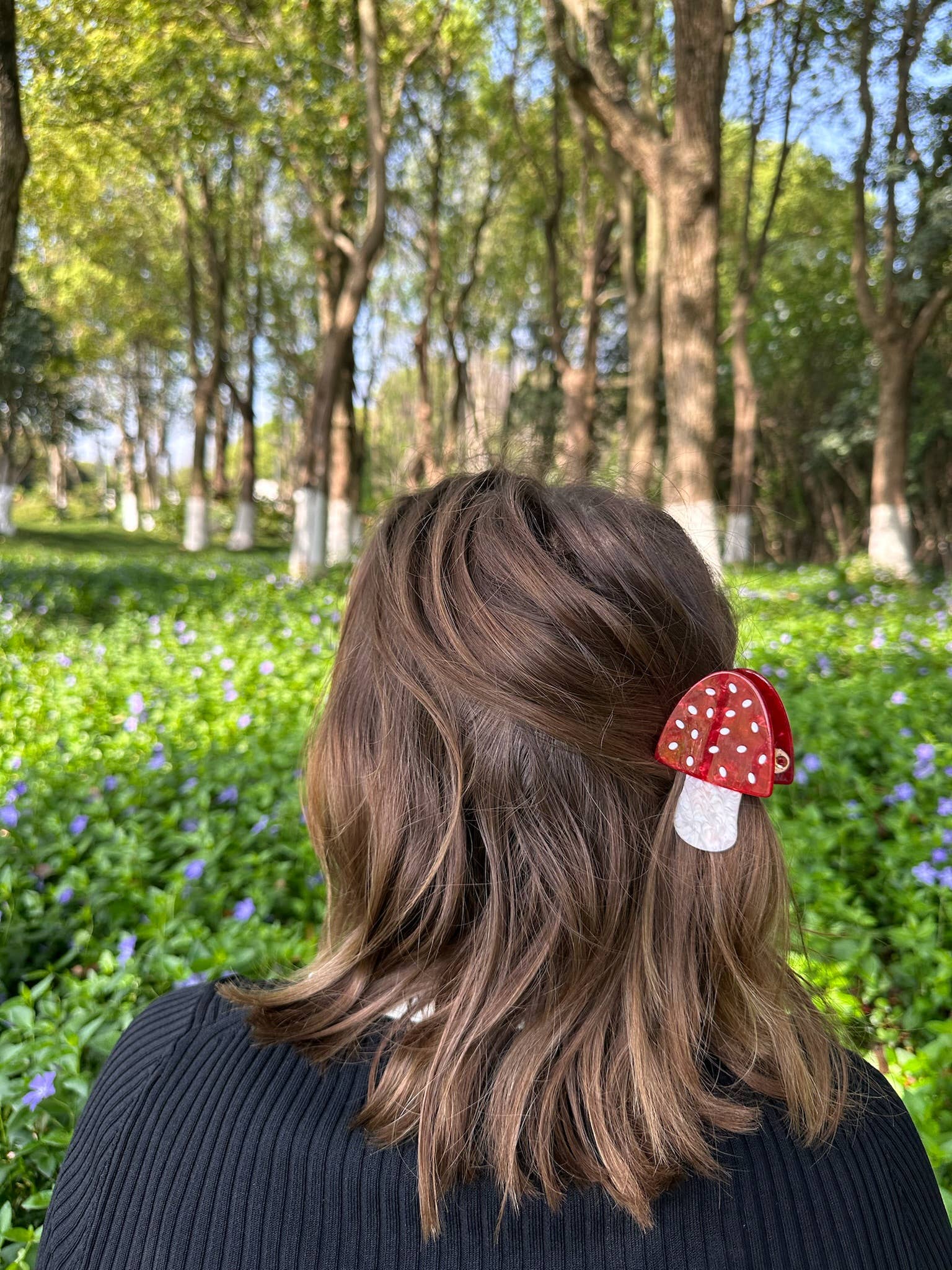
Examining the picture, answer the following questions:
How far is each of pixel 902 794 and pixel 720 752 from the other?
2.17m

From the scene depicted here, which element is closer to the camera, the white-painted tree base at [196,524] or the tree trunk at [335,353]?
the tree trunk at [335,353]

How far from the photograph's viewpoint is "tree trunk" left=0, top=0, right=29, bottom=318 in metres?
4.71

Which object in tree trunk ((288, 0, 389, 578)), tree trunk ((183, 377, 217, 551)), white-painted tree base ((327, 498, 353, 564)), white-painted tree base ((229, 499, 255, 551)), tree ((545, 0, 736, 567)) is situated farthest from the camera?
white-painted tree base ((229, 499, 255, 551))

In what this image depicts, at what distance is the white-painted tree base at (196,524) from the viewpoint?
17156mm

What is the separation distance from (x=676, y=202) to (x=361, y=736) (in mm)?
6102

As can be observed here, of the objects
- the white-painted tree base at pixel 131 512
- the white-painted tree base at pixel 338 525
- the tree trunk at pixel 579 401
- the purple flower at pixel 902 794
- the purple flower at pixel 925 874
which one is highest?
the tree trunk at pixel 579 401

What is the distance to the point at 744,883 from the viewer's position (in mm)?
859

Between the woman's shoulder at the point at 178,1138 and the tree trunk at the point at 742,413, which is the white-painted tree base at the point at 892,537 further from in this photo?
the woman's shoulder at the point at 178,1138

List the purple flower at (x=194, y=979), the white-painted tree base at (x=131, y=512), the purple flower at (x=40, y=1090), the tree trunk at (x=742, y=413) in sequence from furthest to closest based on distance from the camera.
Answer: the white-painted tree base at (x=131, y=512) < the tree trunk at (x=742, y=413) < the purple flower at (x=194, y=979) < the purple flower at (x=40, y=1090)

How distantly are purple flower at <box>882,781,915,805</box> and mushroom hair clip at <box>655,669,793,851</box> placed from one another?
6.93ft

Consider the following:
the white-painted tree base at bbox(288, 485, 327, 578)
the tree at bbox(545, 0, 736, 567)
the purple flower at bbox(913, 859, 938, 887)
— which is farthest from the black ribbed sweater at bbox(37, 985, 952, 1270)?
the white-painted tree base at bbox(288, 485, 327, 578)

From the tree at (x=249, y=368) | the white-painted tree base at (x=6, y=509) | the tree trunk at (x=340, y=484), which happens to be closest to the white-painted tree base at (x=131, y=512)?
the white-painted tree base at (x=6, y=509)

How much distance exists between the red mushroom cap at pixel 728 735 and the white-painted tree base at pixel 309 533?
369 inches

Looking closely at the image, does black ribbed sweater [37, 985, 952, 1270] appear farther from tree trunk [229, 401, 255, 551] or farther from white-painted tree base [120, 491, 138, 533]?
white-painted tree base [120, 491, 138, 533]
